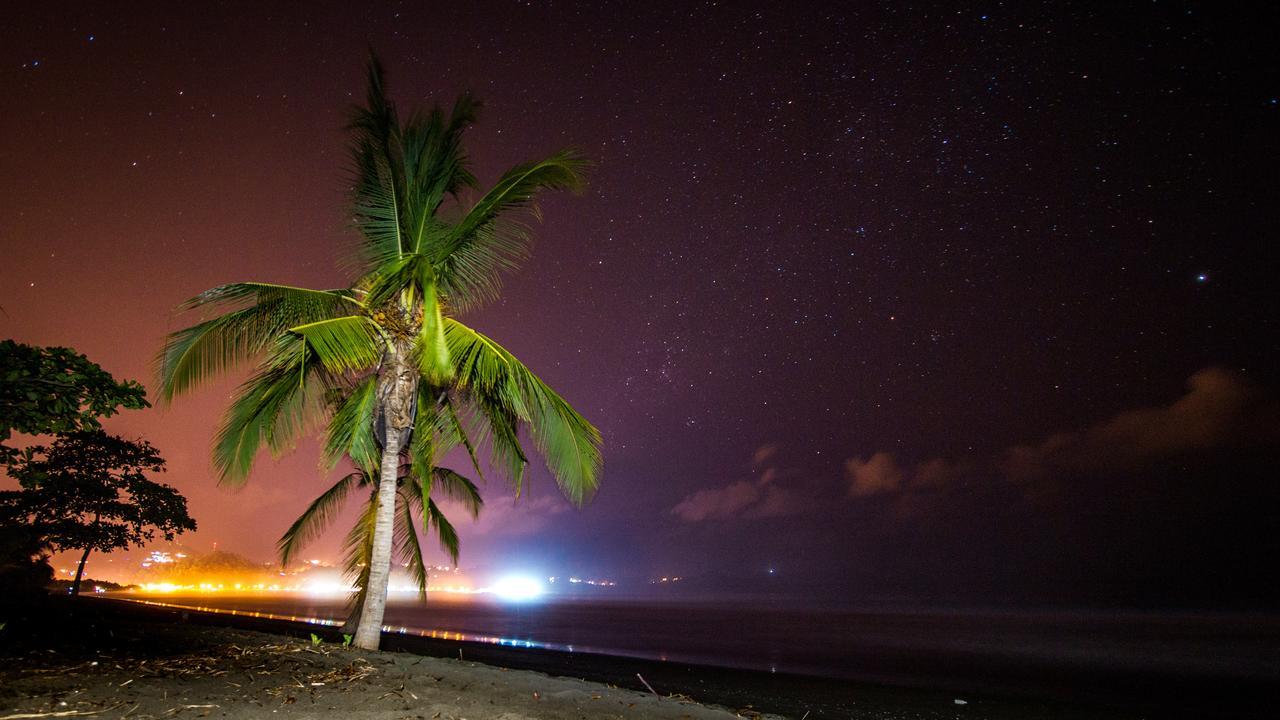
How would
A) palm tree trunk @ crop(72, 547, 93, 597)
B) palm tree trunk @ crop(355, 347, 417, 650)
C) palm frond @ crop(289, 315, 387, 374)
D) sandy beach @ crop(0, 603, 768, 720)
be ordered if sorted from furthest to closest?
palm tree trunk @ crop(72, 547, 93, 597)
palm tree trunk @ crop(355, 347, 417, 650)
palm frond @ crop(289, 315, 387, 374)
sandy beach @ crop(0, 603, 768, 720)

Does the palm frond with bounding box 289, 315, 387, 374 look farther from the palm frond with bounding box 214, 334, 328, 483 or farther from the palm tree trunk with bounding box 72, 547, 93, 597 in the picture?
the palm tree trunk with bounding box 72, 547, 93, 597

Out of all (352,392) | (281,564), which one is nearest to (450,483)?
(281,564)

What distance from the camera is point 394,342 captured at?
920cm

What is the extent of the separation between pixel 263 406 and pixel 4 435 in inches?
168

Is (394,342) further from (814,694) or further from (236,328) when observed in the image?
(814,694)

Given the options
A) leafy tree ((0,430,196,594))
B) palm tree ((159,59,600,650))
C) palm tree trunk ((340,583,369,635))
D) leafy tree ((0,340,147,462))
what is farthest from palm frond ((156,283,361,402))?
leafy tree ((0,430,196,594))

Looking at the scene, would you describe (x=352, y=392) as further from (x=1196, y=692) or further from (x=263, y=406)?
(x=1196, y=692)

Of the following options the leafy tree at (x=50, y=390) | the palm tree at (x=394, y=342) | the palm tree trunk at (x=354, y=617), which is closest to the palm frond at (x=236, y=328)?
the palm tree at (x=394, y=342)

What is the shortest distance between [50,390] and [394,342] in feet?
14.0

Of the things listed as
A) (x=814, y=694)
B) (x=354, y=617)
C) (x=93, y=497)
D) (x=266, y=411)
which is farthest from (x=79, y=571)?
(x=814, y=694)

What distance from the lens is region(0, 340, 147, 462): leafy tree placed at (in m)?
5.07

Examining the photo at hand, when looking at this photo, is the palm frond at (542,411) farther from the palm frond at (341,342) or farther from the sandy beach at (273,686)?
the sandy beach at (273,686)

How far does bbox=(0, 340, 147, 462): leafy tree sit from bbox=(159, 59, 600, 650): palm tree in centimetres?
276

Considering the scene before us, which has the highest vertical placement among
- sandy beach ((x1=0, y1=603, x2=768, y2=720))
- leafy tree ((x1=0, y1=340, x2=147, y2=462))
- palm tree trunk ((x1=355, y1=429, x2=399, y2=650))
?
leafy tree ((x1=0, y1=340, x2=147, y2=462))
